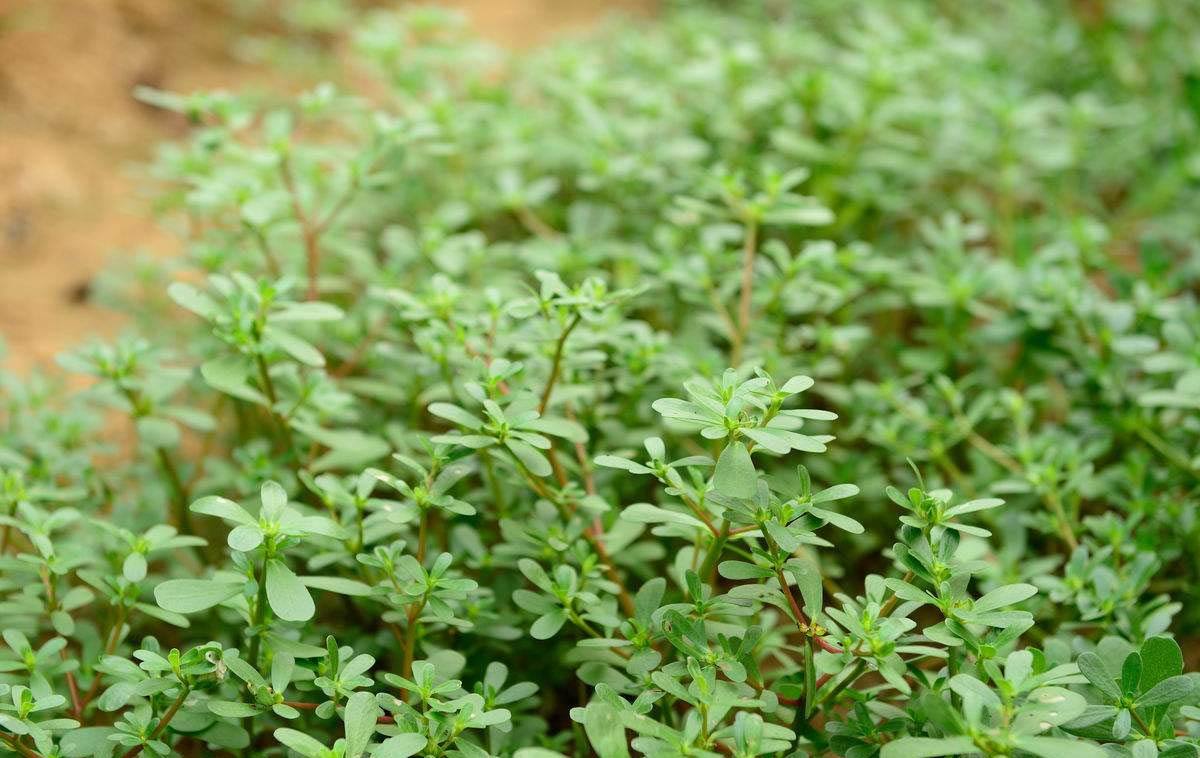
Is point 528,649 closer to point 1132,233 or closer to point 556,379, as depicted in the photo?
point 556,379

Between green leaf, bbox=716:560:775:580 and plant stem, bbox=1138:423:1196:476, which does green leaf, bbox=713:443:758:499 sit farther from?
plant stem, bbox=1138:423:1196:476

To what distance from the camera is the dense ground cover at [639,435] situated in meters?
1.23

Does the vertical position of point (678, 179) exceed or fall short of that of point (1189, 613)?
it exceeds it

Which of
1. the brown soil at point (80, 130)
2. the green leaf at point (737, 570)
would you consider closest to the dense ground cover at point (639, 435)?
the green leaf at point (737, 570)

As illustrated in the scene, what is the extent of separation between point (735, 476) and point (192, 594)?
0.63m

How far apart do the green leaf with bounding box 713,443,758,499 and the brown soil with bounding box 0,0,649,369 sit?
5.32 feet

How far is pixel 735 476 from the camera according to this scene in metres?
1.21

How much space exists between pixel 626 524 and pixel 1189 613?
91cm

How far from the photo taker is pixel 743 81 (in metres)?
2.56

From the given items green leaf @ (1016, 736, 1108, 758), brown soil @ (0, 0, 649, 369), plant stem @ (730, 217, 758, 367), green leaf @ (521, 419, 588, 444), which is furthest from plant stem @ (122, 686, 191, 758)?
brown soil @ (0, 0, 649, 369)

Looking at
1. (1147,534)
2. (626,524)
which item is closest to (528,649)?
(626,524)

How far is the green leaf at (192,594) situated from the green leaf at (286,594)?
52mm

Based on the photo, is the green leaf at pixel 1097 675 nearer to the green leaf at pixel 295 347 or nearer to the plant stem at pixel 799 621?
the plant stem at pixel 799 621

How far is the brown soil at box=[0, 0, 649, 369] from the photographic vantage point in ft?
8.05
